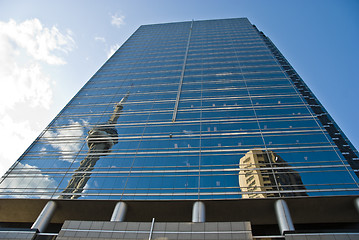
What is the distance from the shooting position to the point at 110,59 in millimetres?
60375

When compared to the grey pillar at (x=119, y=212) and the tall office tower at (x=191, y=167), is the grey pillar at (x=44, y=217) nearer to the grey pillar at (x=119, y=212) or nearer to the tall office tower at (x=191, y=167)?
the tall office tower at (x=191, y=167)

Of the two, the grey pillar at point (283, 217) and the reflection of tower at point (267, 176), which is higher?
the reflection of tower at point (267, 176)

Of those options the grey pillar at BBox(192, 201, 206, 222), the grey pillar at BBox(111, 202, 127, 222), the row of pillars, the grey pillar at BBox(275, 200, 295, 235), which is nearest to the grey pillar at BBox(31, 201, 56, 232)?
the row of pillars

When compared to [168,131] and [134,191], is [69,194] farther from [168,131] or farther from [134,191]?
[168,131]

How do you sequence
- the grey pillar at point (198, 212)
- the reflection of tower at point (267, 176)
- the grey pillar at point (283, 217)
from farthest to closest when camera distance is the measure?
the reflection of tower at point (267, 176) < the grey pillar at point (198, 212) < the grey pillar at point (283, 217)

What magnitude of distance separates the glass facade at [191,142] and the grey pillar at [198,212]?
109 cm

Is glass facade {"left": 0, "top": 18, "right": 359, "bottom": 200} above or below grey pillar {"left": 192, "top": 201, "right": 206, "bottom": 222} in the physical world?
above

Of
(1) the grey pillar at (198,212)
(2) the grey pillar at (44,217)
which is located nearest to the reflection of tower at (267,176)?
(1) the grey pillar at (198,212)

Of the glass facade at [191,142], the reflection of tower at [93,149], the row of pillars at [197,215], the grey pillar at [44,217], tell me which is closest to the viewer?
the row of pillars at [197,215]

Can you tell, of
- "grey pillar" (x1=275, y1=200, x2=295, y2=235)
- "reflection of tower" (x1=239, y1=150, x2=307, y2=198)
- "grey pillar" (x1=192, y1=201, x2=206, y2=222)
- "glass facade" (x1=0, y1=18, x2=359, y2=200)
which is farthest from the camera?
"glass facade" (x1=0, y1=18, x2=359, y2=200)

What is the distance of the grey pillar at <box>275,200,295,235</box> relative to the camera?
808 inches

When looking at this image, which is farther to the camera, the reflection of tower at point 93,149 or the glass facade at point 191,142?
the reflection of tower at point 93,149

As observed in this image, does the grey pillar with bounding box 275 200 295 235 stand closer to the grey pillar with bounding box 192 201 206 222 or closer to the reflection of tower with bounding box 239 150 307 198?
the reflection of tower with bounding box 239 150 307 198

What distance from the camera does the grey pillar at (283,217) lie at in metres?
20.5
